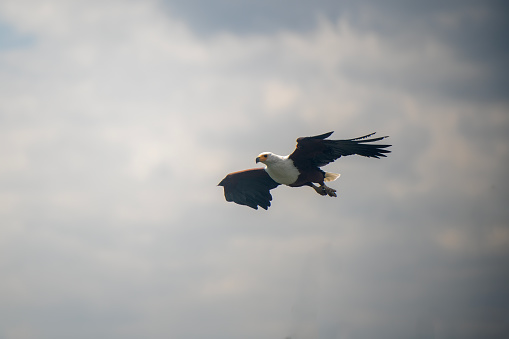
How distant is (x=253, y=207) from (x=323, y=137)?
466 centimetres

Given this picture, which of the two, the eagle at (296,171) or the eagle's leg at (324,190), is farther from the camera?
the eagle's leg at (324,190)

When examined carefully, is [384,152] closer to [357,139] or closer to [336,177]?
[357,139]

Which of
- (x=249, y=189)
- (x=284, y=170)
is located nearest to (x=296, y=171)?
(x=284, y=170)

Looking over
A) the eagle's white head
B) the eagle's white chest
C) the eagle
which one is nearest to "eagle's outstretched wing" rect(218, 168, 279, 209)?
the eagle

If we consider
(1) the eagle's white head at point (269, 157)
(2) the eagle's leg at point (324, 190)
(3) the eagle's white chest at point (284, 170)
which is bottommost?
(2) the eagle's leg at point (324, 190)

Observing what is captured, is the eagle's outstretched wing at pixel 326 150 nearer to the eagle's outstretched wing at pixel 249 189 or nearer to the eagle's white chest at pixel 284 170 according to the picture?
the eagle's white chest at pixel 284 170

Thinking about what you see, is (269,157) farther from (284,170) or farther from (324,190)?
(324,190)

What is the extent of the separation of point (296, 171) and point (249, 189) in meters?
2.64

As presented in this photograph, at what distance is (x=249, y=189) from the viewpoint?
24812 millimetres

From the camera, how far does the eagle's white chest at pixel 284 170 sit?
22516 mm

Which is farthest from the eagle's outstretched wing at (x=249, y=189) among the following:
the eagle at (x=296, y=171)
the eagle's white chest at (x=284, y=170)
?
the eagle's white chest at (x=284, y=170)

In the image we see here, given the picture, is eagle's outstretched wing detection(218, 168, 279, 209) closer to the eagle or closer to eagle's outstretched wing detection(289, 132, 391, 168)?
the eagle

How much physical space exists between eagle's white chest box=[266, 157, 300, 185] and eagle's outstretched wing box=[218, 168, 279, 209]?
179cm

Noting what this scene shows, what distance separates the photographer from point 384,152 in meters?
21.6
